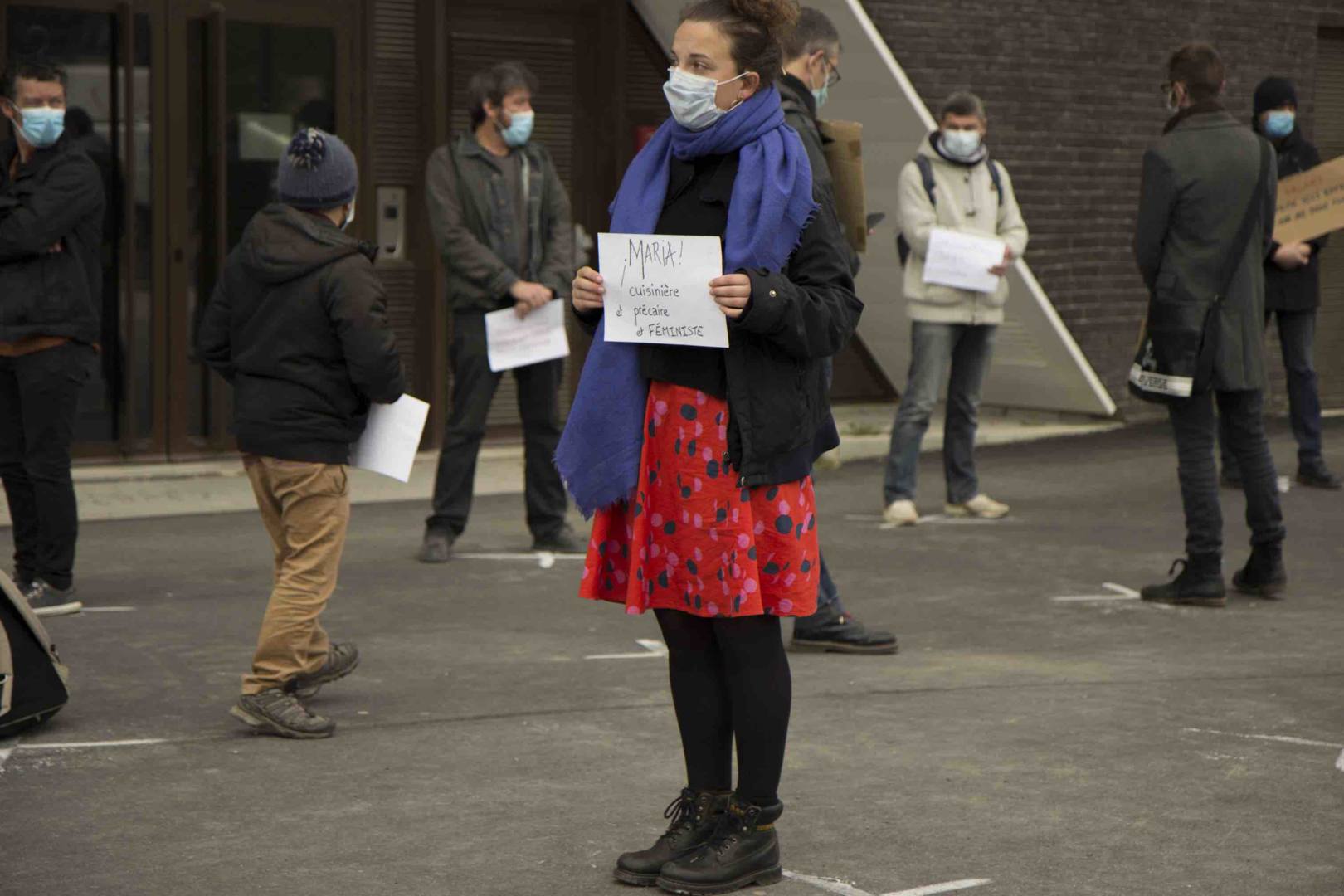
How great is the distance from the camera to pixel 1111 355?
13289 mm

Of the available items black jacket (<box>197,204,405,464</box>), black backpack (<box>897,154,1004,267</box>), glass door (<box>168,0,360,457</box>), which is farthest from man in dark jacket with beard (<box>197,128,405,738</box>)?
glass door (<box>168,0,360,457</box>)

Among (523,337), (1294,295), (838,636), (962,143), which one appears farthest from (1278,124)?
(838,636)

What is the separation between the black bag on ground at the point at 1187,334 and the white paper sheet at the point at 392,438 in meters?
3.10

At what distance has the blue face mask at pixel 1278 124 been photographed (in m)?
10.3

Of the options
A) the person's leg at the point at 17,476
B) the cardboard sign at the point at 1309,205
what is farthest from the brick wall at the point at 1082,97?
the person's leg at the point at 17,476

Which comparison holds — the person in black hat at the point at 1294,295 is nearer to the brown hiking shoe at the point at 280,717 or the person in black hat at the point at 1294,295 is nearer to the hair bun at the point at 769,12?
the brown hiking shoe at the point at 280,717

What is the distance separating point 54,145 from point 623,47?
582cm

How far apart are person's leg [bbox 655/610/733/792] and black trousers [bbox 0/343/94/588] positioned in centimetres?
362

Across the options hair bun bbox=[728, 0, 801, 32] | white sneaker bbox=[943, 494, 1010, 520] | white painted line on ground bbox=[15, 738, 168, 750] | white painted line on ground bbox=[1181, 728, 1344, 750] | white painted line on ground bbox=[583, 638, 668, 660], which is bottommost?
white sneaker bbox=[943, 494, 1010, 520]

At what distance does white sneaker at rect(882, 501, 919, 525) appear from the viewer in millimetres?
9531

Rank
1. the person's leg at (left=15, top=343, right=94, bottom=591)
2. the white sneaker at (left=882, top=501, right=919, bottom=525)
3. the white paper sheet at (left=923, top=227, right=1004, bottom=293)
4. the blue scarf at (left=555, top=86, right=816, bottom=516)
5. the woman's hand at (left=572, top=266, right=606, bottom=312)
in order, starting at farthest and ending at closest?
1. the white sneaker at (left=882, top=501, right=919, bottom=525)
2. the white paper sheet at (left=923, top=227, right=1004, bottom=293)
3. the person's leg at (left=15, top=343, right=94, bottom=591)
4. the woman's hand at (left=572, top=266, right=606, bottom=312)
5. the blue scarf at (left=555, top=86, right=816, bottom=516)

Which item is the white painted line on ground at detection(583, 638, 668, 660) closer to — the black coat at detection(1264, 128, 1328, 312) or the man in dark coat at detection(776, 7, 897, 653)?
the man in dark coat at detection(776, 7, 897, 653)

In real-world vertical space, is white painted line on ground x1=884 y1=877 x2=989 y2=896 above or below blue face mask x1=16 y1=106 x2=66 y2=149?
below

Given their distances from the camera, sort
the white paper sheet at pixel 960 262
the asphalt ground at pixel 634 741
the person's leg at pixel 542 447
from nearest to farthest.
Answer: the asphalt ground at pixel 634 741 → the person's leg at pixel 542 447 → the white paper sheet at pixel 960 262
